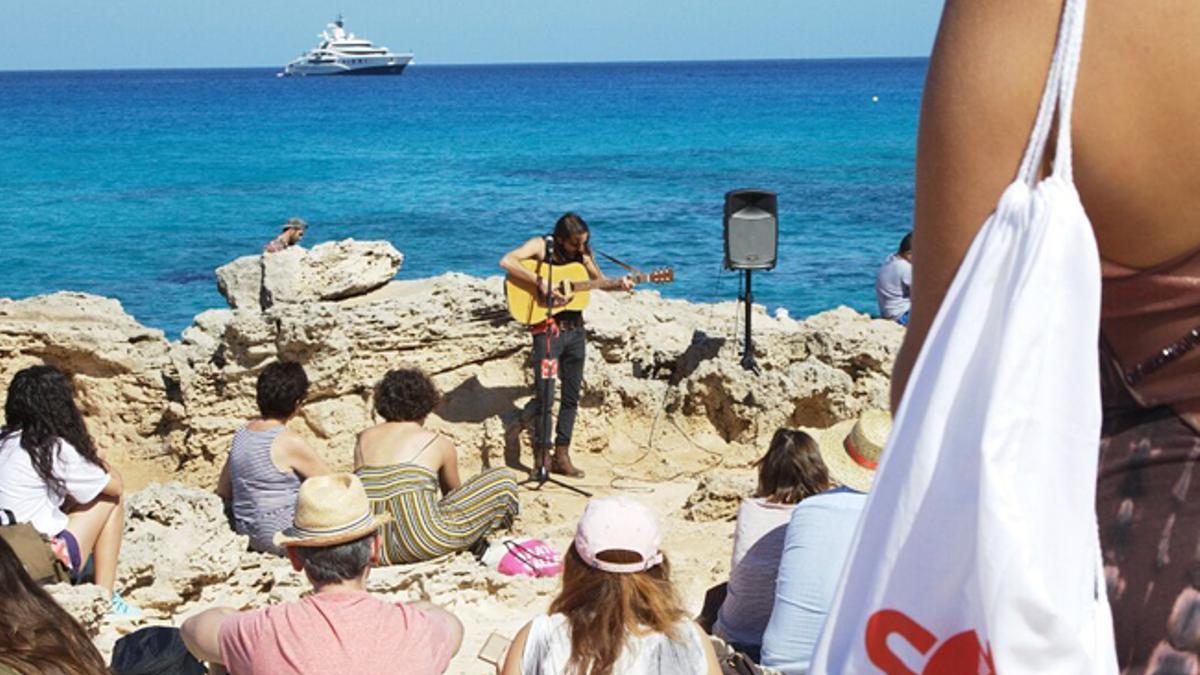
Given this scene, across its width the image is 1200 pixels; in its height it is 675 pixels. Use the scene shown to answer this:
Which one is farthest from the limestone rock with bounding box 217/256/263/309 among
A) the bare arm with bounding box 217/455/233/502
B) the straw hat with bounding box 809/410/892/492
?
the straw hat with bounding box 809/410/892/492

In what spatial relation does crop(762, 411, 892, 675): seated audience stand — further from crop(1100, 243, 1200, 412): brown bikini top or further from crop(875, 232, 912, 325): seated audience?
crop(875, 232, 912, 325): seated audience

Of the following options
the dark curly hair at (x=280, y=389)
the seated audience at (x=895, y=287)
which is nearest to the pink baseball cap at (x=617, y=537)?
the dark curly hair at (x=280, y=389)

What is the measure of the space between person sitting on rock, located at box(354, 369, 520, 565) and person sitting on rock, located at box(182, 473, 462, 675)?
2234mm

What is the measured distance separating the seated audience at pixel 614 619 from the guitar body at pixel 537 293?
5671mm

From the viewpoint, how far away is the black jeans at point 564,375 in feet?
30.4

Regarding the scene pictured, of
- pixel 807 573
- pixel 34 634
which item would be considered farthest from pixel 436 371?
pixel 34 634

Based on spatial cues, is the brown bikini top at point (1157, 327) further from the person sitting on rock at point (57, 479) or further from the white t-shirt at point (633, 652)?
the person sitting on rock at point (57, 479)

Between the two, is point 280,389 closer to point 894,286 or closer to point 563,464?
point 563,464

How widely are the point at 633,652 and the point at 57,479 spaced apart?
3.22 meters

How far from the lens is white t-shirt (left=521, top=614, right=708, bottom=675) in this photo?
11.7 feet

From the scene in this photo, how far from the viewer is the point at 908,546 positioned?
4.03 feet

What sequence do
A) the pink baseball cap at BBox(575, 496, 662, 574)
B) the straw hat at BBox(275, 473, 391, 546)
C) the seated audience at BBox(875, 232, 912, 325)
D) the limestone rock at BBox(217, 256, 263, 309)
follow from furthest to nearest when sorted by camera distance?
the limestone rock at BBox(217, 256, 263, 309) < the seated audience at BBox(875, 232, 912, 325) < the straw hat at BBox(275, 473, 391, 546) < the pink baseball cap at BBox(575, 496, 662, 574)

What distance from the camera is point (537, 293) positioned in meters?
9.42

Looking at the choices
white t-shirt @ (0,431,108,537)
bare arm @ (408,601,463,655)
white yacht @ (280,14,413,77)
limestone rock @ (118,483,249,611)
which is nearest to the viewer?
bare arm @ (408,601,463,655)
